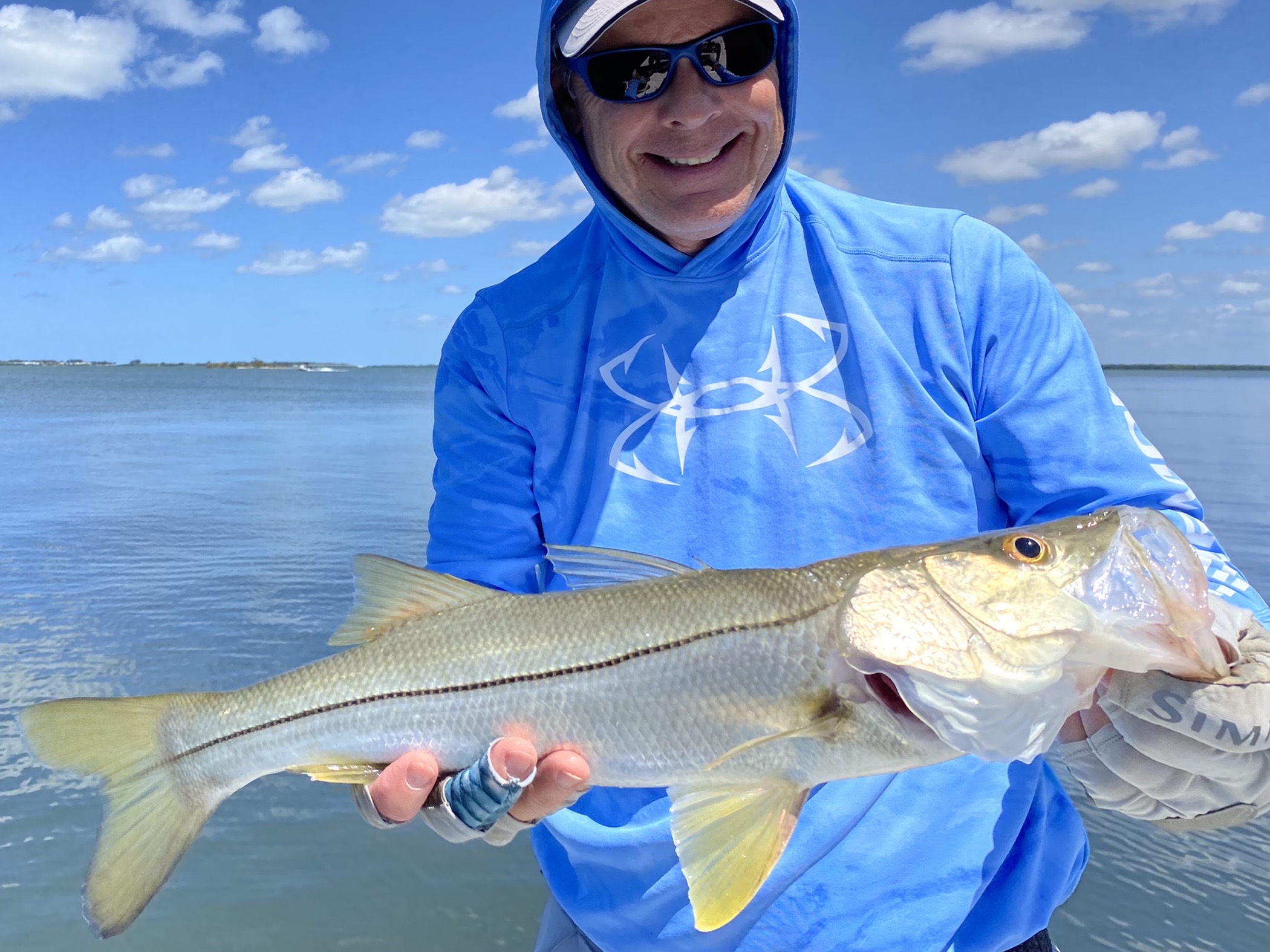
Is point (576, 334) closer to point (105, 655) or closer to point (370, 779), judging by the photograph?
point (370, 779)

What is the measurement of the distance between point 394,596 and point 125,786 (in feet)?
3.32

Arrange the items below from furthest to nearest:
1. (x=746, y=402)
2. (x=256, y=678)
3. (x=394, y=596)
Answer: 1. (x=256, y=678)
2. (x=746, y=402)
3. (x=394, y=596)

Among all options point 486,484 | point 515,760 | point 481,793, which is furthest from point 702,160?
point 481,793

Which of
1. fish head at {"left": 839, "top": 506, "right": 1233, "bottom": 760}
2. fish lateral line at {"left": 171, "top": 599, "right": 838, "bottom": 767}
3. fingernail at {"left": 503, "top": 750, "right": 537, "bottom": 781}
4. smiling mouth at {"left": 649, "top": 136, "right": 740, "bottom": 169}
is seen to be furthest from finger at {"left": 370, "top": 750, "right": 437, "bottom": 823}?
Result: smiling mouth at {"left": 649, "top": 136, "right": 740, "bottom": 169}

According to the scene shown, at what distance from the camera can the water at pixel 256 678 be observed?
5262 mm

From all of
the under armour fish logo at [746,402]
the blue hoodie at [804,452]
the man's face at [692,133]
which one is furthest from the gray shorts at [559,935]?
the man's face at [692,133]

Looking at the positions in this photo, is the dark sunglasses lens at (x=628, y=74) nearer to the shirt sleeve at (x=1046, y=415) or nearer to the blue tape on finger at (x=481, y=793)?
the shirt sleeve at (x=1046, y=415)

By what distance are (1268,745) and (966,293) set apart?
1.37 metres

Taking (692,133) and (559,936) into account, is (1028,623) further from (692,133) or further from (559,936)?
(559,936)

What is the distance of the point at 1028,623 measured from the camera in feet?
6.42

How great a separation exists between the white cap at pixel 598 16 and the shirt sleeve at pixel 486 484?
899 mm

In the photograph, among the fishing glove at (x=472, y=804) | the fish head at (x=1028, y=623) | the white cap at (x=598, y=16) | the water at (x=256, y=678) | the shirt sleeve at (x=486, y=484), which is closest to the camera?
the fish head at (x=1028, y=623)

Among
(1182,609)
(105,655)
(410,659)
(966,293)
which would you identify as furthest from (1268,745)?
(105,655)

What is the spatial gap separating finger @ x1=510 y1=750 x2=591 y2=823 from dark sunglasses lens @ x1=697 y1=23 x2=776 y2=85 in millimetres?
2070
